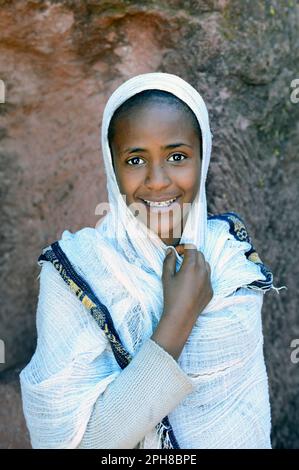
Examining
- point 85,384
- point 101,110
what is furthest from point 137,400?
point 101,110

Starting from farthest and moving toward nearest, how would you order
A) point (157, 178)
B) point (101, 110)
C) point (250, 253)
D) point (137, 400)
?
point (101, 110) < point (250, 253) < point (157, 178) < point (137, 400)

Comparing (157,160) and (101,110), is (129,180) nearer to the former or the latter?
(157,160)

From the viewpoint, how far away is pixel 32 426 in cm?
206

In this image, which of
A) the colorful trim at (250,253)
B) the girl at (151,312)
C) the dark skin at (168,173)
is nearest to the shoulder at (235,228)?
the colorful trim at (250,253)

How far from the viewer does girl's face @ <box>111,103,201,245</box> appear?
209 centimetres

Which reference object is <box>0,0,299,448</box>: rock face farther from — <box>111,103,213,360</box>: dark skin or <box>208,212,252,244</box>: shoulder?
<box>111,103,213,360</box>: dark skin

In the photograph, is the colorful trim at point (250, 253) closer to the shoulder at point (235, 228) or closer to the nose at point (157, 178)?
the shoulder at point (235, 228)

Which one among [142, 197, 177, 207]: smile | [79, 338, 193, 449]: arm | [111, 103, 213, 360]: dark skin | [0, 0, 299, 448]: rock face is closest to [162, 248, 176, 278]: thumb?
[111, 103, 213, 360]: dark skin

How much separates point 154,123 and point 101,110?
1195 millimetres

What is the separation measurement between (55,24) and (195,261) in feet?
4.41

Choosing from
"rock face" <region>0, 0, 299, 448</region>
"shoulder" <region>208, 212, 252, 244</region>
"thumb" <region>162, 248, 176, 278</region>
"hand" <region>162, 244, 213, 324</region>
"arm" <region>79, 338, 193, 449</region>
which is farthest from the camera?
"rock face" <region>0, 0, 299, 448</region>

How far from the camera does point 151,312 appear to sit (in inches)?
84.0

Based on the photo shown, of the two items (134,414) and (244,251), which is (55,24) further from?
(134,414)
